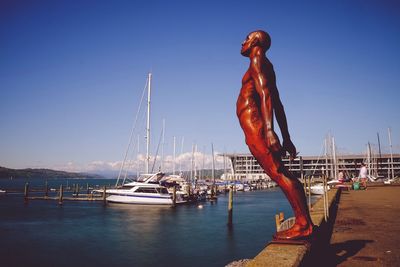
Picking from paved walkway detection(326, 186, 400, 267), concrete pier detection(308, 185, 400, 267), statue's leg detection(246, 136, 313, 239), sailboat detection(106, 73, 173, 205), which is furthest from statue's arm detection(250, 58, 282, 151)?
sailboat detection(106, 73, 173, 205)

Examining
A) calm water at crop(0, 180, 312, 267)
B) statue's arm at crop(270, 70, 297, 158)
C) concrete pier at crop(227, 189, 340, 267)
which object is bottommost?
calm water at crop(0, 180, 312, 267)

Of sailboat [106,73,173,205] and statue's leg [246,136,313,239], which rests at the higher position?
statue's leg [246,136,313,239]

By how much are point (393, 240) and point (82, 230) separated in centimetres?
2457

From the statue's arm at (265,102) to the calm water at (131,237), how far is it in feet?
44.5

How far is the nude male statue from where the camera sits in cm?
361

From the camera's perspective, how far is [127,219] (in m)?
29.7

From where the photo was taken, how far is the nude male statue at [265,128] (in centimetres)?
361

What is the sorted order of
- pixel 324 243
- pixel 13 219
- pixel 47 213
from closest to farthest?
pixel 324 243 → pixel 13 219 → pixel 47 213

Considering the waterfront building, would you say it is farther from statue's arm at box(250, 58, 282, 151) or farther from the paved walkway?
statue's arm at box(250, 58, 282, 151)

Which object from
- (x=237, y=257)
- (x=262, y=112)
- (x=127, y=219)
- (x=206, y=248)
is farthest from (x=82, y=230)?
(x=262, y=112)

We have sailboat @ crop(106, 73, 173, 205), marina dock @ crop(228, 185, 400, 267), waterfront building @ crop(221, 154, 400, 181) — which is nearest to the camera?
marina dock @ crop(228, 185, 400, 267)

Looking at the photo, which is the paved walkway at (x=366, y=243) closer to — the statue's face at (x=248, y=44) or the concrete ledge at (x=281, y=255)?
the concrete ledge at (x=281, y=255)

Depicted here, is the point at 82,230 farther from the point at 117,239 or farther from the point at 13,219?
the point at 13,219

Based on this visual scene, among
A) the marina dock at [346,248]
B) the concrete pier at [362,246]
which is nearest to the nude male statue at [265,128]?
the marina dock at [346,248]
